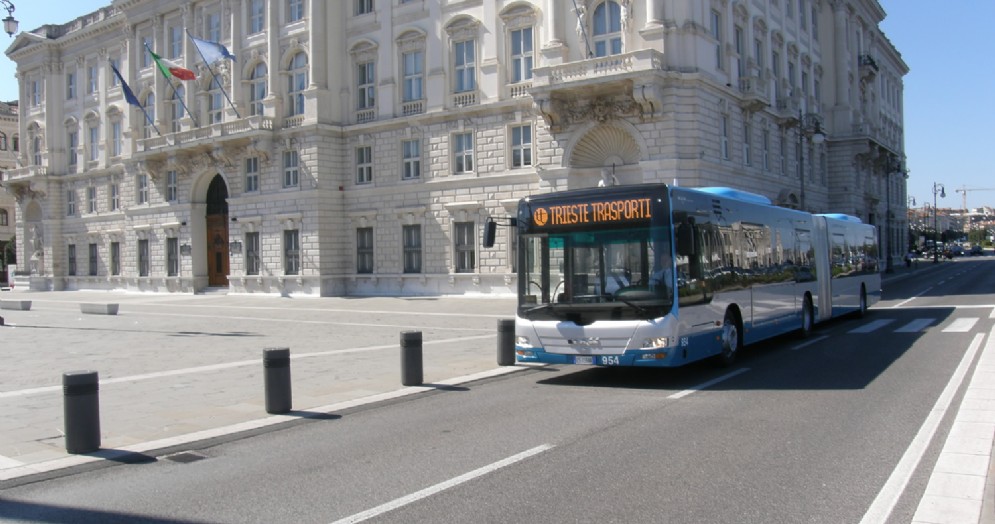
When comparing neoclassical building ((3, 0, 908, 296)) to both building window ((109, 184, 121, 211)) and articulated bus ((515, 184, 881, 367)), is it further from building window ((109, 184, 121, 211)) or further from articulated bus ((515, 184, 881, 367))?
articulated bus ((515, 184, 881, 367))

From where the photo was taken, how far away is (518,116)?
3441cm

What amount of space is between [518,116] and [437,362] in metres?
20.8

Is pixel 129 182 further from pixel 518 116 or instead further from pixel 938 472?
pixel 938 472

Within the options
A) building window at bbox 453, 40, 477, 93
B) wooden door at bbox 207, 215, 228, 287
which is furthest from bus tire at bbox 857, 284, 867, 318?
wooden door at bbox 207, 215, 228, 287

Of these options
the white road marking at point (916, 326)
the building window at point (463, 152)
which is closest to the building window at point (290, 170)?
the building window at point (463, 152)

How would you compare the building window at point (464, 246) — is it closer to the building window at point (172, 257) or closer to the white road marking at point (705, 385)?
the building window at point (172, 257)

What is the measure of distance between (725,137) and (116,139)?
41064 millimetres

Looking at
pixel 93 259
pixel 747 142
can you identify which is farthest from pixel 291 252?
pixel 93 259

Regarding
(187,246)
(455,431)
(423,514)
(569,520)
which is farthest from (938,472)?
(187,246)

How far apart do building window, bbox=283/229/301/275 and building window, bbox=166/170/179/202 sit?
11.3 metres

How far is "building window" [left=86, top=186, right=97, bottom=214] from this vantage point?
5725cm

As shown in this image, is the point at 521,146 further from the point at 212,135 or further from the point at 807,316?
the point at 212,135

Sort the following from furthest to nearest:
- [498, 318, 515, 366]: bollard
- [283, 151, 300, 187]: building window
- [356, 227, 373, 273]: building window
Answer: [283, 151, 300, 187]: building window < [356, 227, 373, 273]: building window < [498, 318, 515, 366]: bollard

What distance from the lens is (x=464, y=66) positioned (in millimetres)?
36469
